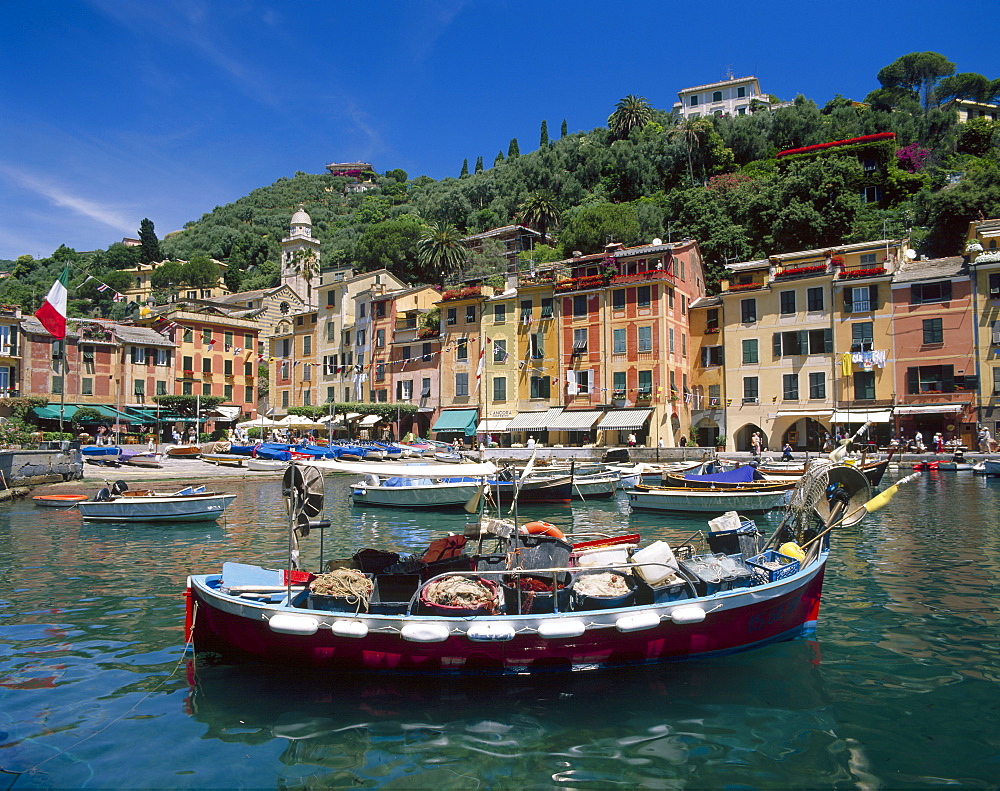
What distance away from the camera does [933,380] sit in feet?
144

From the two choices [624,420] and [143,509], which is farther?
[624,420]

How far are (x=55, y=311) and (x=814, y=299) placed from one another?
43898mm

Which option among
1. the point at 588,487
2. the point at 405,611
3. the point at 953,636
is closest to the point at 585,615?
the point at 405,611

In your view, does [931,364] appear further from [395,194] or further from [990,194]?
[395,194]

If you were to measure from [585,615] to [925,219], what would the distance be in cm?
6520

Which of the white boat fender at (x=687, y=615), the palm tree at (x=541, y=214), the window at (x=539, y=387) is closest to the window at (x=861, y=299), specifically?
the window at (x=539, y=387)

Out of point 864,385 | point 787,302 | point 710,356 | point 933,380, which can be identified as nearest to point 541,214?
point 710,356

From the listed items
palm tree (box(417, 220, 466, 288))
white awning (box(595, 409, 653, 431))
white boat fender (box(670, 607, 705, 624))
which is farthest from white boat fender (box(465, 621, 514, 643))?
palm tree (box(417, 220, 466, 288))

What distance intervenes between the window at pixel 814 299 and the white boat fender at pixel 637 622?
42.9 meters

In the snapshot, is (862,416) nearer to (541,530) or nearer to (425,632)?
(541,530)

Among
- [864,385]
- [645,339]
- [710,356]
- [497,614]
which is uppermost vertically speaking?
[645,339]

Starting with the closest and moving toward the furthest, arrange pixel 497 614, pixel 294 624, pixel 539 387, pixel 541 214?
1. pixel 294 624
2. pixel 497 614
3. pixel 539 387
4. pixel 541 214

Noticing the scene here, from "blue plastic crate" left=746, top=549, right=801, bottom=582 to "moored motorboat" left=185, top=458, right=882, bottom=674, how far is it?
0.04 m

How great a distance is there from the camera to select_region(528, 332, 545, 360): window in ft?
180
